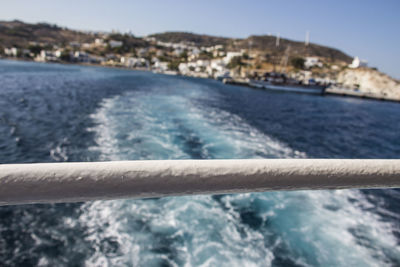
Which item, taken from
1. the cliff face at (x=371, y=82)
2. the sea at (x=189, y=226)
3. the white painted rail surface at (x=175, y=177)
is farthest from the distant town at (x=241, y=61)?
the white painted rail surface at (x=175, y=177)

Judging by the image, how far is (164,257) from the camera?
10.7 ft

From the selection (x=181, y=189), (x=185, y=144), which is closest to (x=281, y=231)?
(x=181, y=189)

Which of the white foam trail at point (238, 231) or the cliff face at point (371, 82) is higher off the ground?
the cliff face at point (371, 82)

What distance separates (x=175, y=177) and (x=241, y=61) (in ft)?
329

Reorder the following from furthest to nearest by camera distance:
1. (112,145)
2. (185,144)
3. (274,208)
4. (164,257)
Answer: (185,144) < (112,145) < (274,208) < (164,257)

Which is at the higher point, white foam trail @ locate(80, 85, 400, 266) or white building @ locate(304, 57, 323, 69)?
white building @ locate(304, 57, 323, 69)

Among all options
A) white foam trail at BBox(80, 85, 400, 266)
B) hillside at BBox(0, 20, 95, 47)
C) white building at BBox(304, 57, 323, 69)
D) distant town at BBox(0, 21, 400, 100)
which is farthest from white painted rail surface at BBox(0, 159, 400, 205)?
hillside at BBox(0, 20, 95, 47)

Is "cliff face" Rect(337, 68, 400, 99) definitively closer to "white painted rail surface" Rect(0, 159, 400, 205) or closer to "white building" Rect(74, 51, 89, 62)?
"white painted rail surface" Rect(0, 159, 400, 205)

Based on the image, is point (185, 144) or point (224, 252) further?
point (185, 144)

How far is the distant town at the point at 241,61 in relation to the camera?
66875mm

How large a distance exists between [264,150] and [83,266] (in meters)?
7.31

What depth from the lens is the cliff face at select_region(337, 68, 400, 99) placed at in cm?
6456

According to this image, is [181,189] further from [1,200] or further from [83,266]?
[83,266]

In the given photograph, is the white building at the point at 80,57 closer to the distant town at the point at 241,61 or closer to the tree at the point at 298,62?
the distant town at the point at 241,61
